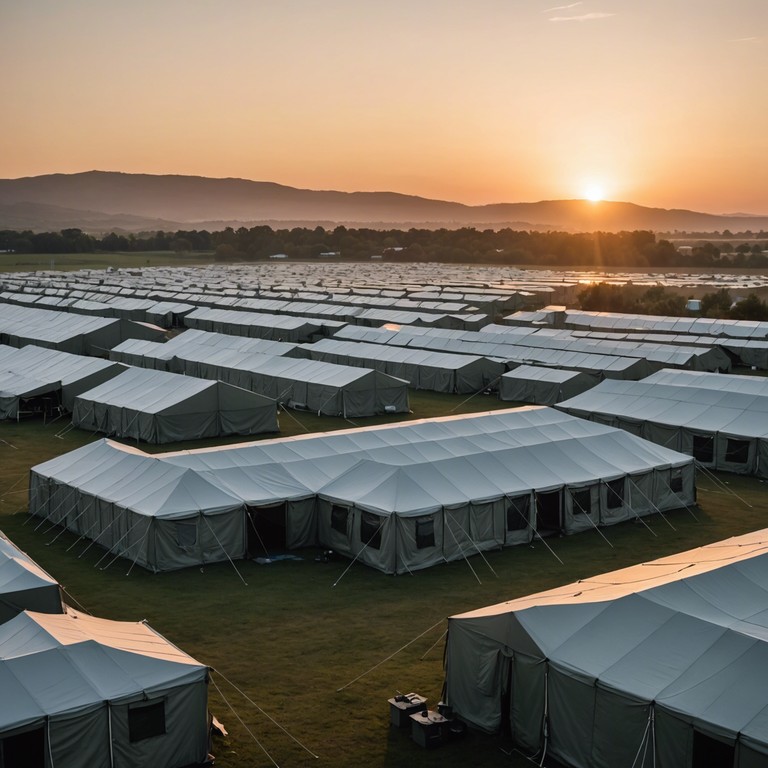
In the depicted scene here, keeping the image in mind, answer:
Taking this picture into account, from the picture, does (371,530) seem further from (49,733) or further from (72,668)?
(49,733)

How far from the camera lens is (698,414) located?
1455 inches

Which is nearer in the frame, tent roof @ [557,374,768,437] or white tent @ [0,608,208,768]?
white tent @ [0,608,208,768]

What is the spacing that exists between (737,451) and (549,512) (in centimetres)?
1161

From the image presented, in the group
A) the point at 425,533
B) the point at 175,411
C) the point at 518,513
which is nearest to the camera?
the point at 425,533

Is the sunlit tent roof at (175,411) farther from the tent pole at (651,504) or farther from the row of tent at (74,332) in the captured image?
the row of tent at (74,332)

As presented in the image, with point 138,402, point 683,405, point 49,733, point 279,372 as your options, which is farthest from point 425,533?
point 279,372

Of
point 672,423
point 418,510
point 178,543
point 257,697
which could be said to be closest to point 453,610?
point 418,510

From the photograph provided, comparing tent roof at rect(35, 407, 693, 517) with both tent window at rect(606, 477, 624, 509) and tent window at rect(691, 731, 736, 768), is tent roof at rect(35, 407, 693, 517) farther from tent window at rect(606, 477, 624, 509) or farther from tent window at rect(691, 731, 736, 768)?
tent window at rect(691, 731, 736, 768)

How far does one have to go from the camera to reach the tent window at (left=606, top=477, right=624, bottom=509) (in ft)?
92.2

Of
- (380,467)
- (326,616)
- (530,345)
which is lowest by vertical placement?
(326,616)

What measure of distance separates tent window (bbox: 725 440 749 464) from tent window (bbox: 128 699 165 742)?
1037 inches

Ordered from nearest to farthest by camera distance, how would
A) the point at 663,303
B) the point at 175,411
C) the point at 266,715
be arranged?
the point at 266,715 < the point at 175,411 < the point at 663,303

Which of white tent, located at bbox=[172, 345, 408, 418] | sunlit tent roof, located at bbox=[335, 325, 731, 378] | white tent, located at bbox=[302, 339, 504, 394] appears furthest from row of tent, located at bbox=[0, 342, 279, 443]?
sunlit tent roof, located at bbox=[335, 325, 731, 378]

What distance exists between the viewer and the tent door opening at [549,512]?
26766 mm
